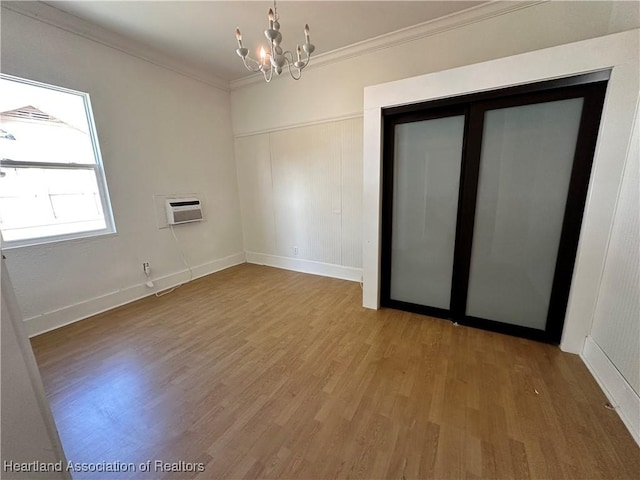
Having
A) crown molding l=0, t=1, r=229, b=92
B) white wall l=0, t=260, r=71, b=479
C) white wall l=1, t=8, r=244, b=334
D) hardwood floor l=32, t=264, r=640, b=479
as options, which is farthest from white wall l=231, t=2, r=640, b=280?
white wall l=0, t=260, r=71, b=479

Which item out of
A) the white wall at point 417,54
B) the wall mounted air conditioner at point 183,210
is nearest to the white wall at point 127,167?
the wall mounted air conditioner at point 183,210

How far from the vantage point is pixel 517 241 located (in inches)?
88.5

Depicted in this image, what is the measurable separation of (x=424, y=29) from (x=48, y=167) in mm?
4306

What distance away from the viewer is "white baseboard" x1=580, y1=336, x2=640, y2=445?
1441 mm

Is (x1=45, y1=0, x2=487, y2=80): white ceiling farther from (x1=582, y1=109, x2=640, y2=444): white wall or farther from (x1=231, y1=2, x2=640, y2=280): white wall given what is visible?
(x1=582, y1=109, x2=640, y2=444): white wall

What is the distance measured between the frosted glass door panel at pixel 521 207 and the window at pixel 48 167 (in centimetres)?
414

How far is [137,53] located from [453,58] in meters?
3.76

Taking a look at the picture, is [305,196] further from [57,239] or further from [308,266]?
[57,239]

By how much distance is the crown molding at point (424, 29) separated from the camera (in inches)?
98.0

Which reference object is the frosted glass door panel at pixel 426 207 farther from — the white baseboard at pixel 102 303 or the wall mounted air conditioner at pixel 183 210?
the white baseboard at pixel 102 303

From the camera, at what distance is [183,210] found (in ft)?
12.2

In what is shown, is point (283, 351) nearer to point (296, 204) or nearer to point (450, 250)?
point (450, 250)

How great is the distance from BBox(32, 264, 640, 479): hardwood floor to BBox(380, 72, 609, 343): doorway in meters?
0.33

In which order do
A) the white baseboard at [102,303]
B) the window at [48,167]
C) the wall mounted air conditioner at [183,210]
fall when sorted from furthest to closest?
the wall mounted air conditioner at [183,210]
the white baseboard at [102,303]
the window at [48,167]
